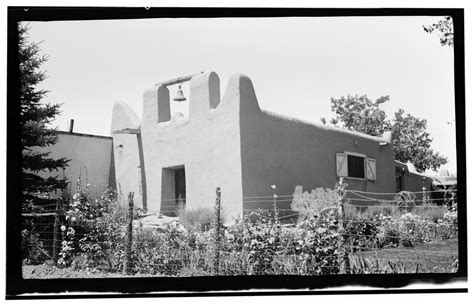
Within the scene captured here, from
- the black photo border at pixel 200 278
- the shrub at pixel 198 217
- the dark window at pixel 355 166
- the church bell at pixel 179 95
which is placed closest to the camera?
the black photo border at pixel 200 278

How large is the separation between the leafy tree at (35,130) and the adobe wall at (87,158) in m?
0.38

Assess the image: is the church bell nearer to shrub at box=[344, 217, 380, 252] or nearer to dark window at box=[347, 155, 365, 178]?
dark window at box=[347, 155, 365, 178]

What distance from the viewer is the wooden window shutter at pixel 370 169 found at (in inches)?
567

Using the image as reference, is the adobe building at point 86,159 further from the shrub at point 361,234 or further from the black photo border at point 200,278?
the shrub at point 361,234

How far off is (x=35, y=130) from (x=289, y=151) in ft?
17.2

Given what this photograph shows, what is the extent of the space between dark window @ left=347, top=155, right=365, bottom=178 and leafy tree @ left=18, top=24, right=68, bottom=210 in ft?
21.4

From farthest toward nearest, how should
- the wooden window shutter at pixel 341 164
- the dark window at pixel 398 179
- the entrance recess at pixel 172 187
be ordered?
the dark window at pixel 398 179 < the wooden window shutter at pixel 341 164 < the entrance recess at pixel 172 187

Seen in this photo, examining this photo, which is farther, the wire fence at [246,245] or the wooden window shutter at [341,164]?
the wooden window shutter at [341,164]

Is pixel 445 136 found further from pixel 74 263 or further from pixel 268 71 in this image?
pixel 74 263

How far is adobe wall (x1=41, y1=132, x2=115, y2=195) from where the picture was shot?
12.7 m

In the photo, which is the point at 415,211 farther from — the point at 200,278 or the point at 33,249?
the point at 33,249

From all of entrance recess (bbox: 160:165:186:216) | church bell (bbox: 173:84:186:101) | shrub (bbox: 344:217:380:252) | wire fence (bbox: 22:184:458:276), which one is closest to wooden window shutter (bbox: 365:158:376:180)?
wire fence (bbox: 22:184:458:276)

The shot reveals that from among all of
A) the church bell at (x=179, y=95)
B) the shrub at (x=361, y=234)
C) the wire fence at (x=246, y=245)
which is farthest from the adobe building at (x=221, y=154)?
the shrub at (x=361, y=234)

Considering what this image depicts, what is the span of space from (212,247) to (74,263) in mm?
2238
